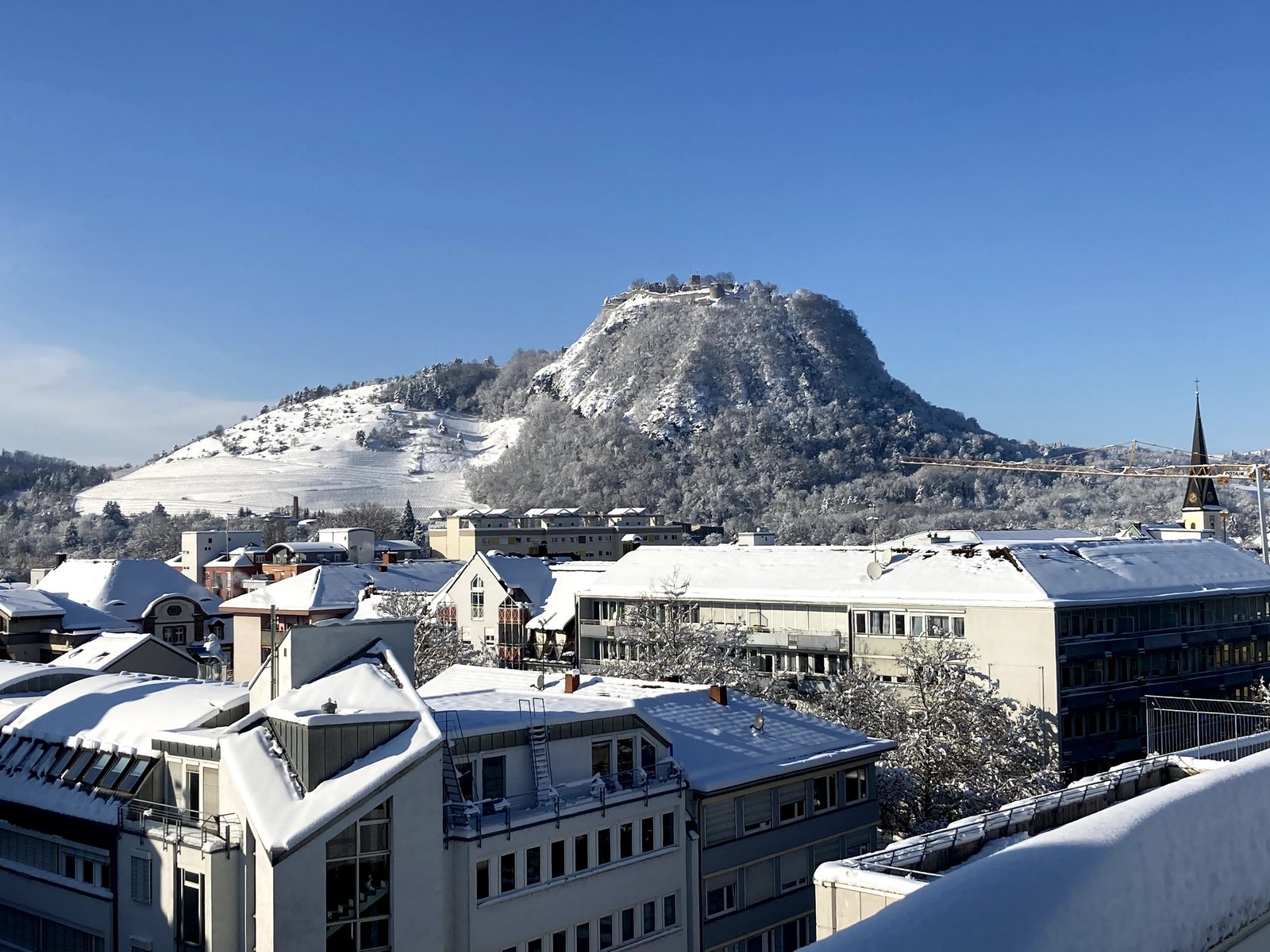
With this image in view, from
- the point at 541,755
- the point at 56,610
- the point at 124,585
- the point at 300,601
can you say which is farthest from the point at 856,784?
the point at 124,585

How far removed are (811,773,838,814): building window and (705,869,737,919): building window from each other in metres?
3.11

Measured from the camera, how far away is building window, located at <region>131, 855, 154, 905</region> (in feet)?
66.3

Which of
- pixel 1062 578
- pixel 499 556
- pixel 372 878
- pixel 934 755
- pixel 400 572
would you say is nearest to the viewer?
pixel 372 878

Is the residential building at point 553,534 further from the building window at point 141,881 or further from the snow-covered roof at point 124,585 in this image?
the building window at point 141,881

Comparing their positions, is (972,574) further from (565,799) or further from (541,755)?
(541,755)

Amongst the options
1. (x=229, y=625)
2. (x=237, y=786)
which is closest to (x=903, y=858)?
(x=237, y=786)

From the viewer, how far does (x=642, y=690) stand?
29.8 meters

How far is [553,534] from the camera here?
140125 mm

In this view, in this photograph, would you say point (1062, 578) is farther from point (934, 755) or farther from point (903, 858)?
point (903, 858)

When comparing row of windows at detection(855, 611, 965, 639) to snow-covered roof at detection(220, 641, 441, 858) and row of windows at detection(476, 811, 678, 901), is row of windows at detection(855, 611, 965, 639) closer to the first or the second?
row of windows at detection(476, 811, 678, 901)

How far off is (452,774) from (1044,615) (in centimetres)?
2772

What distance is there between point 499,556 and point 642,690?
130ft

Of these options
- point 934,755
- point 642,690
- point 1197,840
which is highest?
point 1197,840

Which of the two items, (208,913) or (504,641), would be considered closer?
(208,913)
